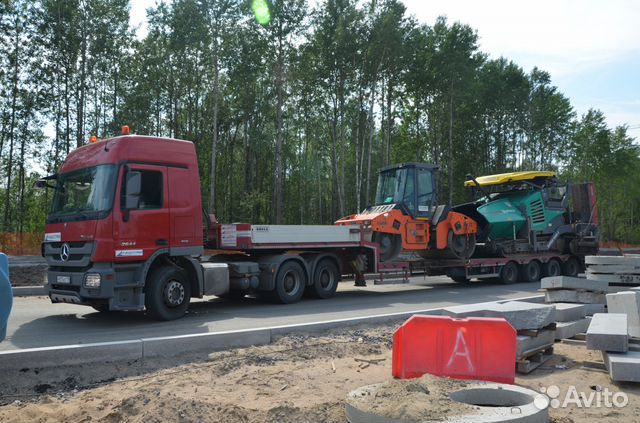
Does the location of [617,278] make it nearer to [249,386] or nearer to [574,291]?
[574,291]

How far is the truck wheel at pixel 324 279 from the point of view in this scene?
1262cm

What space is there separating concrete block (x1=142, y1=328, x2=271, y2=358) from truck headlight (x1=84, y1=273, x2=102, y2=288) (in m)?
2.04

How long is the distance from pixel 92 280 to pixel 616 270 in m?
10.6

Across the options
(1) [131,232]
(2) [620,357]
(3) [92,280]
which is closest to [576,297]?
(2) [620,357]

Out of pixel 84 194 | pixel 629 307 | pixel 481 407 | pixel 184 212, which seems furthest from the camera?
pixel 184 212

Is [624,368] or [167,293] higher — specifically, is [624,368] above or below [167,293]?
below

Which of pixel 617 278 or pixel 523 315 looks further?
pixel 617 278

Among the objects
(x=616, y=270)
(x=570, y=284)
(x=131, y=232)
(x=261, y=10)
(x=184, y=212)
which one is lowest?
(x=570, y=284)

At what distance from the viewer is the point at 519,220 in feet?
59.6

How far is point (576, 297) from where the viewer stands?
9.62m

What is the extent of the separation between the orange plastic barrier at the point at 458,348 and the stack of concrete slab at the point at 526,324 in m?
0.95

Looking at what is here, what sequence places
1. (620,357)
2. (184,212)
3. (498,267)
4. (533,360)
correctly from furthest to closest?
(498,267), (184,212), (533,360), (620,357)

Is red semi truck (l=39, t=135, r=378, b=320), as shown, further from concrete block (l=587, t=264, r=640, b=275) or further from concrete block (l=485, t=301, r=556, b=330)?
concrete block (l=587, t=264, r=640, b=275)

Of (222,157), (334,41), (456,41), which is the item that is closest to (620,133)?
(456,41)
